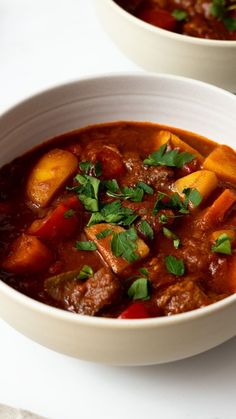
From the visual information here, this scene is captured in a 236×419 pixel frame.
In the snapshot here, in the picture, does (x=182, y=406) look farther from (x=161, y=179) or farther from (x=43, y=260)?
(x=161, y=179)

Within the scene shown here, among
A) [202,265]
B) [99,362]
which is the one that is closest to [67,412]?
[99,362]

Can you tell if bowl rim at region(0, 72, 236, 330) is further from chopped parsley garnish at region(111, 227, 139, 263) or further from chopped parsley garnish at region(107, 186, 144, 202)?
chopped parsley garnish at region(107, 186, 144, 202)

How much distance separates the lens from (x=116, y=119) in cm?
459

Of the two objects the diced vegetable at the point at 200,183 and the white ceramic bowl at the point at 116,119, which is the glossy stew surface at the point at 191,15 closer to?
the white ceramic bowl at the point at 116,119

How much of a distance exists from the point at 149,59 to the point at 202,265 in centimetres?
167

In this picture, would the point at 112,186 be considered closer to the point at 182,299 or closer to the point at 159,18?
the point at 182,299

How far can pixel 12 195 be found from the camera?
13.6 feet

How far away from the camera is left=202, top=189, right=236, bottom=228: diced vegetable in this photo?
13.1 ft

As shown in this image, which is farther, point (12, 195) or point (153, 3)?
point (153, 3)

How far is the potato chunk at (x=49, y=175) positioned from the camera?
4.09 metres

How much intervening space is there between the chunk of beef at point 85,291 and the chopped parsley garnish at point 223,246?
0.51 metres

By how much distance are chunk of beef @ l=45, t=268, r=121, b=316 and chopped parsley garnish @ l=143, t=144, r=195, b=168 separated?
791 mm

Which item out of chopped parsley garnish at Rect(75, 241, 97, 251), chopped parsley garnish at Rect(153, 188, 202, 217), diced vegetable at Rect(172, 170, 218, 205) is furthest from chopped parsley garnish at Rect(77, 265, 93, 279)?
diced vegetable at Rect(172, 170, 218, 205)

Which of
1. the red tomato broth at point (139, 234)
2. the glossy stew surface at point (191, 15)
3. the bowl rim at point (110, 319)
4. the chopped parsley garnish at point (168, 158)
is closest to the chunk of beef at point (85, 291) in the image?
the red tomato broth at point (139, 234)
